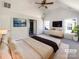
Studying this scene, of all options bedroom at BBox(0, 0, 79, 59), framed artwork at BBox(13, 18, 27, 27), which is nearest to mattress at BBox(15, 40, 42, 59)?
bedroom at BBox(0, 0, 79, 59)

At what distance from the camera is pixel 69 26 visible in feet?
26.3

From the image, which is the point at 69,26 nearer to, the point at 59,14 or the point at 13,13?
the point at 59,14

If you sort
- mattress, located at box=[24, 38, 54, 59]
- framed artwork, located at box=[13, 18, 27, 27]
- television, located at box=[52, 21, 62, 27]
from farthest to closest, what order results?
television, located at box=[52, 21, 62, 27] → framed artwork, located at box=[13, 18, 27, 27] → mattress, located at box=[24, 38, 54, 59]

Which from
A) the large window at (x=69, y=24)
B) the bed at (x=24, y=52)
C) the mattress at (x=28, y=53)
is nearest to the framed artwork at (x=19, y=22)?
the large window at (x=69, y=24)

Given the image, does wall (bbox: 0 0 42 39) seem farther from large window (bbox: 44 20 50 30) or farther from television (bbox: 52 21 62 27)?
television (bbox: 52 21 62 27)

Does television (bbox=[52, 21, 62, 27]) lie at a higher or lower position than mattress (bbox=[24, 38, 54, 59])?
higher

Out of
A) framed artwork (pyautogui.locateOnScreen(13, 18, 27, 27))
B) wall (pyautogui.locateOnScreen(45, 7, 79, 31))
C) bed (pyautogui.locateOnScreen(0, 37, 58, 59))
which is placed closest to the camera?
bed (pyautogui.locateOnScreen(0, 37, 58, 59))

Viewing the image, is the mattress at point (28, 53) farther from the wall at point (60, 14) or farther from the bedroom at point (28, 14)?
the wall at point (60, 14)

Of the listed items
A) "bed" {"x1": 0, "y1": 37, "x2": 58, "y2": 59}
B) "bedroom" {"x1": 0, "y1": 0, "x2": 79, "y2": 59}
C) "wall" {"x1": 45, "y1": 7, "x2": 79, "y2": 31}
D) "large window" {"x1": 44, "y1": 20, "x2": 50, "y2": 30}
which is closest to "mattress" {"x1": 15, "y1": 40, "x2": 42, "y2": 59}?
"bed" {"x1": 0, "y1": 37, "x2": 58, "y2": 59}

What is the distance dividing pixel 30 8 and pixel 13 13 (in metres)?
1.91

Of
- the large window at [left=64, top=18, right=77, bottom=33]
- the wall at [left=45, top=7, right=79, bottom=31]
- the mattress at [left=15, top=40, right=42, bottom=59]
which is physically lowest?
the mattress at [left=15, top=40, right=42, bottom=59]

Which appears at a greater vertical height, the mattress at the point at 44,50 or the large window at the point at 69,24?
the large window at the point at 69,24

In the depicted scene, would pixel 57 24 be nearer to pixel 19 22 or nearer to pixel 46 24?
pixel 46 24

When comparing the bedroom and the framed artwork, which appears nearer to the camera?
the bedroom
